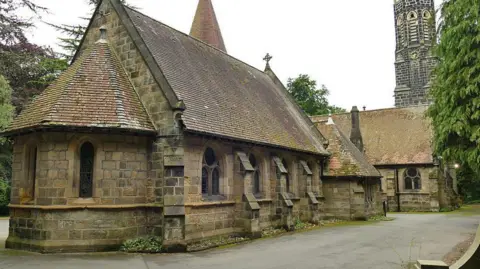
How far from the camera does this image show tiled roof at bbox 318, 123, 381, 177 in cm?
2455

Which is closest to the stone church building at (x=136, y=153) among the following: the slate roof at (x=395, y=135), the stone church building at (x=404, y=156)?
the stone church building at (x=404, y=156)

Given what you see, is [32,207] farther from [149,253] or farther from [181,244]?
[181,244]

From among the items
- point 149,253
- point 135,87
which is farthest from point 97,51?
point 149,253

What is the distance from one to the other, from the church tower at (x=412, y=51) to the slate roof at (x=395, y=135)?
19.8 metres

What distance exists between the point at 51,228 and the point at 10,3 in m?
22.0

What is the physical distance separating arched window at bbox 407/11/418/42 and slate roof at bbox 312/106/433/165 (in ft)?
77.7

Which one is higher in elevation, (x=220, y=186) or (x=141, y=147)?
(x=141, y=147)

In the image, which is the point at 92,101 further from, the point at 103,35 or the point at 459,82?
the point at 459,82

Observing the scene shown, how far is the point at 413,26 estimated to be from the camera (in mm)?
58344

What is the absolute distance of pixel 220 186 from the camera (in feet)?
53.2

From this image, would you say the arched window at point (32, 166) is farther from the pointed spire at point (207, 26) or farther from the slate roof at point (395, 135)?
the slate roof at point (395, 135)

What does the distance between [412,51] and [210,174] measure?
51.1 metres

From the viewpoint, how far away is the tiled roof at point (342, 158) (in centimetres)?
2455

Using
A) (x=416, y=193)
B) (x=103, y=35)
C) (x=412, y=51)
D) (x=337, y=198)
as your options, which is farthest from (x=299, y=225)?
(x=412, y=51)
